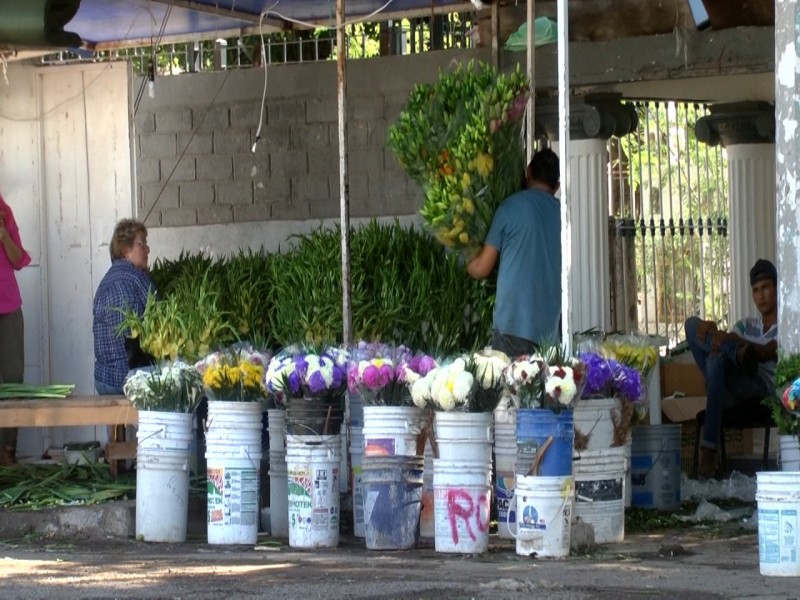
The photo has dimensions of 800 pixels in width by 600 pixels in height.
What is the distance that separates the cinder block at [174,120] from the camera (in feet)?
37.5

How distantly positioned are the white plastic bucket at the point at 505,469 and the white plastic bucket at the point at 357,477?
26.9 inches

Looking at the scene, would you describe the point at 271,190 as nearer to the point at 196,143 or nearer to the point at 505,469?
the point at 196,143

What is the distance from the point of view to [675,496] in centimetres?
837

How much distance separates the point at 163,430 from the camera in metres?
7.70

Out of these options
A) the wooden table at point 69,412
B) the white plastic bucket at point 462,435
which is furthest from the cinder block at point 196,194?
the white plastic bucket at point 462,435

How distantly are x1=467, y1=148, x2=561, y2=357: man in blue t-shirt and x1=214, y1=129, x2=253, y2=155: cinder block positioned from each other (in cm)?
398

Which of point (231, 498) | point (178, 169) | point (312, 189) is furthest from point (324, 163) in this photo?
point (231, 498)

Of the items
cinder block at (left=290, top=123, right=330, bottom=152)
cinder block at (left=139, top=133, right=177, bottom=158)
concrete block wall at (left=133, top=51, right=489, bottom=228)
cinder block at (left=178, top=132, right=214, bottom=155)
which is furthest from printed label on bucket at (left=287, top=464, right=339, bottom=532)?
cinder block at (left=139, top=133, right=177, bottom=158)

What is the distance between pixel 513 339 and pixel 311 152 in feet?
12.6

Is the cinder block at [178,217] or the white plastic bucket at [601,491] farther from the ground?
the cinder block at [178,217]

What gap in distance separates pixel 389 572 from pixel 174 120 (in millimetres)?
5941

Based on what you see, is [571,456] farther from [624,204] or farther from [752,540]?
[624,204]

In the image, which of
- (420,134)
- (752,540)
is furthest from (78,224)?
(752,540)

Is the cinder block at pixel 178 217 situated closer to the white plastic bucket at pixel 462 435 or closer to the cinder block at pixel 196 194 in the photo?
the cinder block at pixel 196 194
